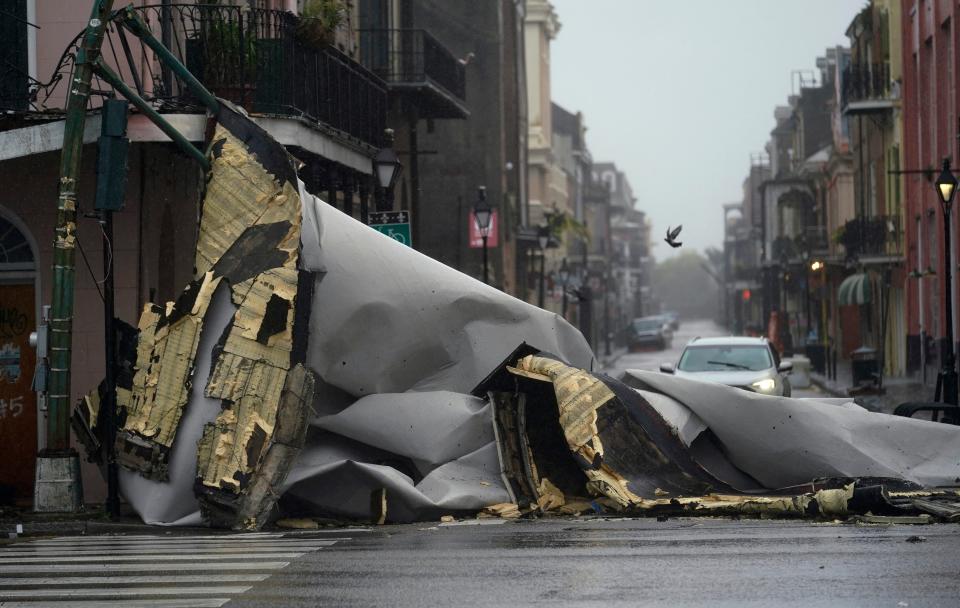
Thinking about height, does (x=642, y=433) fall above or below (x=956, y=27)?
below

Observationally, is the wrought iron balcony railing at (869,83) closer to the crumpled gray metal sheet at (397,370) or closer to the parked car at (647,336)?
the parked car at (647,336)

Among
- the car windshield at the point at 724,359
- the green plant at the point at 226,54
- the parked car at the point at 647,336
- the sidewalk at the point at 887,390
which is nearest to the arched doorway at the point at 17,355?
the green plant at the point at 226,54

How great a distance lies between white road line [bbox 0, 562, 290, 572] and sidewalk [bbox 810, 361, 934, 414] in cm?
1854

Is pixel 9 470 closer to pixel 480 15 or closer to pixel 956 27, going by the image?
pixel 956 27

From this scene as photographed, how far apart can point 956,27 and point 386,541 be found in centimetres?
2801

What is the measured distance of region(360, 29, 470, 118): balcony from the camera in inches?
1179

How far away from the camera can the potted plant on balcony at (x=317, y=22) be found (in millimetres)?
19703

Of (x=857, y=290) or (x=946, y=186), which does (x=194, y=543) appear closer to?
(x=946, y=186)

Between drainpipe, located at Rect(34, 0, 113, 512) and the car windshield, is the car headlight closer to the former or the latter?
the car windshield

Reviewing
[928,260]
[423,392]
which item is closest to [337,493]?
[423,392]

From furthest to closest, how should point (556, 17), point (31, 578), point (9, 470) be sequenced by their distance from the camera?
point (556, 17) → point (9, 470) → point (31, 578)

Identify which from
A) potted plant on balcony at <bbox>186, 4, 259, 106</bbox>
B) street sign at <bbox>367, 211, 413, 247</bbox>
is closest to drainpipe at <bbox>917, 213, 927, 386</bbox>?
street sign at <bbox>367, 211, 413, 247</bbox>

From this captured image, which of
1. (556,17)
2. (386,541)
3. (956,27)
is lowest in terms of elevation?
(386,541)

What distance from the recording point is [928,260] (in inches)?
1585
